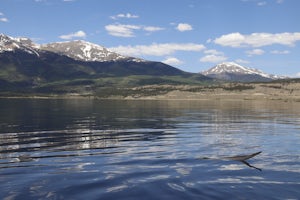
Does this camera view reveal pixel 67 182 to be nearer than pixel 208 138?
Yes

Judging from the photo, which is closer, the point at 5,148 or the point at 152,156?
the point at 152,156

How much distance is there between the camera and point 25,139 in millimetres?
60188

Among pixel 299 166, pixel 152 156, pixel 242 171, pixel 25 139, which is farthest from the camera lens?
pixel 25 139

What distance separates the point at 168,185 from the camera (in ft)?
101

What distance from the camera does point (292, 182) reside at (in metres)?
32.1

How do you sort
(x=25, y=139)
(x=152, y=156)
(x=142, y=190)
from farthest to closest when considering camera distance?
(x=25, y=139) → (x=152, y=156) → (x=142, y=190)

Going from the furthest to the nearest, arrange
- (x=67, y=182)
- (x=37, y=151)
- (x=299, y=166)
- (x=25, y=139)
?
(x=25, y=139) < (x=37, y=151) < (x=299, y=166) < (x=67, y=182)

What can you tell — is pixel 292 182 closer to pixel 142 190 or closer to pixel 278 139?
pixel 142 190

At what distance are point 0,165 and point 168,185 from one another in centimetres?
1746

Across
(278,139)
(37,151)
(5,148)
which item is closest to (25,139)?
(5,148)

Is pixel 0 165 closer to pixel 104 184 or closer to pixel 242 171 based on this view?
pixel 104 184

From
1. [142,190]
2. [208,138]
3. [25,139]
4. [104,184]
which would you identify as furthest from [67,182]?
[208,138]

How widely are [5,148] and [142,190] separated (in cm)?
2743

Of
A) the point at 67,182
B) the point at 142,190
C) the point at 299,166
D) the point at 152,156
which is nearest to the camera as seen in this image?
the point at 142,190
